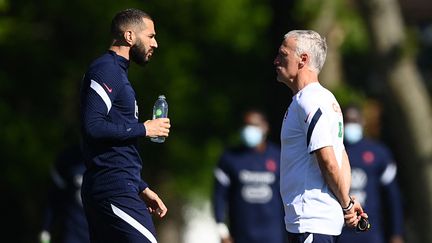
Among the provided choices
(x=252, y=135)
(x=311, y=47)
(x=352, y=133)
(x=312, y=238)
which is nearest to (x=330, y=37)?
(x=252, y=135)

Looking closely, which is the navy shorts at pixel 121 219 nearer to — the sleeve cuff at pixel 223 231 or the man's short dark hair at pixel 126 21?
the man's short dark hair at pixel 126 21

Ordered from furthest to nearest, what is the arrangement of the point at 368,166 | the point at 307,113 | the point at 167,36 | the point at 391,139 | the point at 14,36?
the point at 391,139, the point at 167,36, the point at 14,36, the point at 368,166, the point at 307,113

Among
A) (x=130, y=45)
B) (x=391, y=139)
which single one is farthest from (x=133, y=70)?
(x=130, y=45)

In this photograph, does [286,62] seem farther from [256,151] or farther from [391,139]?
[391,139]

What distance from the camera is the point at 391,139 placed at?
26.5 metres

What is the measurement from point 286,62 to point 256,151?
6.47m

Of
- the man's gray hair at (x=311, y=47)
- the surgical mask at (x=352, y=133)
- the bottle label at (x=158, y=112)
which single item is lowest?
the surgical mask at (x=352, y=133)

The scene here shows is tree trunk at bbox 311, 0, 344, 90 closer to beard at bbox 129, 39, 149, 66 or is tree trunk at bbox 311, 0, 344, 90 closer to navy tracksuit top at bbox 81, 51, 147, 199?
beard at bbox 129, 39, 149, 66

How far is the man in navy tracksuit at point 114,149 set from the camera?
32.5 ft

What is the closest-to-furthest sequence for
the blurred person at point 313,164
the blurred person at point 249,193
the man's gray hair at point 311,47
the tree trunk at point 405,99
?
the blurred person at point 313,164, the man's gray hair at point 311,47, the blurred person at point 249,193, the tree trunk at point 405,99

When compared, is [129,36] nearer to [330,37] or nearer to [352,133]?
[352,133]

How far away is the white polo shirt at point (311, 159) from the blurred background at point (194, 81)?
35.3ft

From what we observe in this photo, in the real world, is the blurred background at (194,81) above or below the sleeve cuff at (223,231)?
above

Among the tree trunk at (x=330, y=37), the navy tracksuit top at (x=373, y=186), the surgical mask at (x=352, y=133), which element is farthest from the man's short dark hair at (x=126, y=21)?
the tree trunk at (x=330, y=37)
